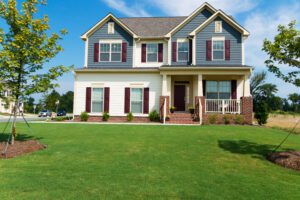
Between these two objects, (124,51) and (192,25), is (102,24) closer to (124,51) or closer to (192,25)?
(124,51)

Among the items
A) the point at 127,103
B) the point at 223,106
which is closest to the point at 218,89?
the point at 223,106

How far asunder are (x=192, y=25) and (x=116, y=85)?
7.98 metres

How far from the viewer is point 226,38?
19781 mm

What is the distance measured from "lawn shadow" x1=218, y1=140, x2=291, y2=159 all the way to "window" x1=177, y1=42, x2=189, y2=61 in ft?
37.7

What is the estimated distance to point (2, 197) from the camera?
435cm

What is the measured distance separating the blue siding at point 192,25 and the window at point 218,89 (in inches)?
176

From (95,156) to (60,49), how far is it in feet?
14.9

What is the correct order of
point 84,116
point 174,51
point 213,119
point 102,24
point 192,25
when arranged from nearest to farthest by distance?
point 213,119 < point 84,116 < point 174,51 < point 192,25 < point 102,24

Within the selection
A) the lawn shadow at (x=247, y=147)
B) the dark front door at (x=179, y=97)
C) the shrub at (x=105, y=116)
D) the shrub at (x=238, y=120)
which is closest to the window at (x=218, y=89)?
the dark front door at (x=179, y=97)

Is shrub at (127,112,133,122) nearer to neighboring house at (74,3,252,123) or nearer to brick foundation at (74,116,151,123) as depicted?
brick foundation at (74,116,151,123)

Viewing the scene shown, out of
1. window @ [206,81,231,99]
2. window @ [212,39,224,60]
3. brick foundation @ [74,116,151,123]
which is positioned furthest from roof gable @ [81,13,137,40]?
window @ [206,81,231,99]

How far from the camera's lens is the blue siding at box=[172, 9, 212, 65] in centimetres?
2064

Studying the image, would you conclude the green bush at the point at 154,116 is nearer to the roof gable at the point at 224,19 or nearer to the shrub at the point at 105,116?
the shrub at the point at 105,116

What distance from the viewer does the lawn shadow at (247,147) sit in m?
8.06
